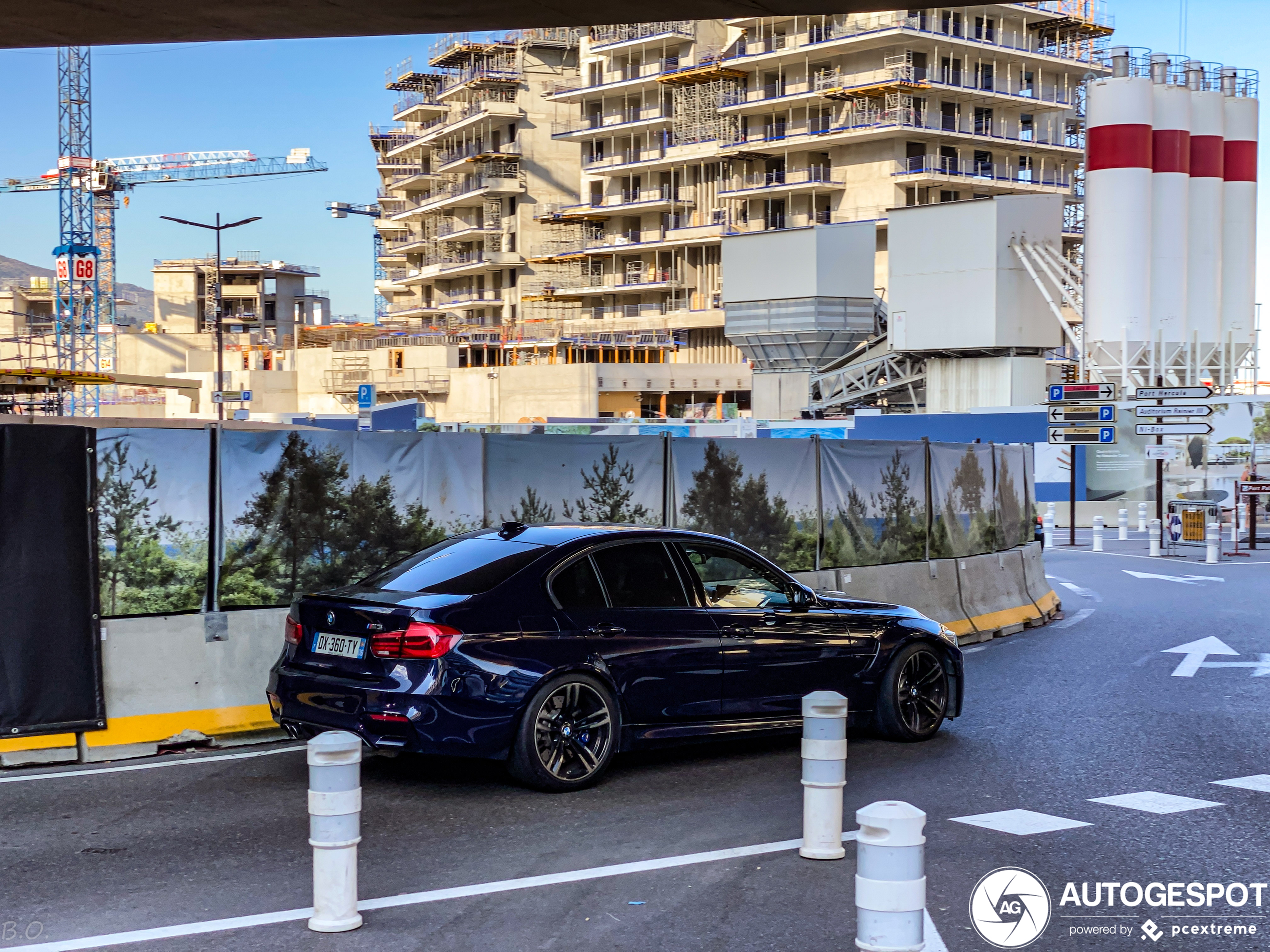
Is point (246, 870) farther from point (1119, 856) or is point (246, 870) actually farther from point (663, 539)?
point (1119, 856)

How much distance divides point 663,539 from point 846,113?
90.5 metres

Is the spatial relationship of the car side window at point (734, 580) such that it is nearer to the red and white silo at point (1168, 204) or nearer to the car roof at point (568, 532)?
the car roof at point (568, 532)

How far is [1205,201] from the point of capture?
6172cm

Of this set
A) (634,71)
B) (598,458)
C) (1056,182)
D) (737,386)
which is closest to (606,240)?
(634,71)

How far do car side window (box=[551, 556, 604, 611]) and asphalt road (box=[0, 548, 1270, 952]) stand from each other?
1.13m

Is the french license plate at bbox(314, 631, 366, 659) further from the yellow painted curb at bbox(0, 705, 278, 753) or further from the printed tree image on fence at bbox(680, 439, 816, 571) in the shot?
the printed tree image on fence at bbox(680, 439, 816, 571)

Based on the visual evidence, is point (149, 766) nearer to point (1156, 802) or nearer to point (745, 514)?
point (1156, 802)

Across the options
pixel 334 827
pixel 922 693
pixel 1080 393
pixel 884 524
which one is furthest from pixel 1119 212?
Answer: pixel 334 827

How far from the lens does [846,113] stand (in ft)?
311

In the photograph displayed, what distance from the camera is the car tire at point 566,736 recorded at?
26.3 feet

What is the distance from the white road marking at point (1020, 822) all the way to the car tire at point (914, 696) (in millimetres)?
2023

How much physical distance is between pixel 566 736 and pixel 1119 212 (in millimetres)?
56088

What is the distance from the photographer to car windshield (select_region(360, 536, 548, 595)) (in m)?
8.31

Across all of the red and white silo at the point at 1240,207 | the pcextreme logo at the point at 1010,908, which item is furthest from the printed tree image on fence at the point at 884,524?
the red and white silo at the point at 1240,207
